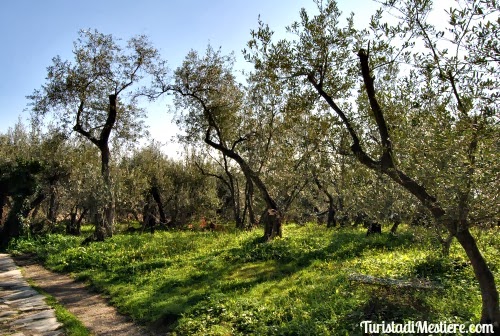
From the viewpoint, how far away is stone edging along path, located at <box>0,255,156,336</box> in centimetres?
857

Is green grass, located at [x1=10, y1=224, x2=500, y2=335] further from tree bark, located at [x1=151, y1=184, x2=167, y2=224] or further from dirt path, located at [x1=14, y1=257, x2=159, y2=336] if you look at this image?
tree bark, located at [x1=151, y1=184, x2=167, y2=224]

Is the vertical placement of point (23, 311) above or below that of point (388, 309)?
below

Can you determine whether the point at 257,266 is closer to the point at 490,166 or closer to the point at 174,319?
the point at 174,319

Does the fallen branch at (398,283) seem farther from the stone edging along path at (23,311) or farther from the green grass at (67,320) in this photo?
the stone edging along path at (23,311)

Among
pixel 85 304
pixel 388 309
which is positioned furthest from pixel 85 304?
pixel 388 309

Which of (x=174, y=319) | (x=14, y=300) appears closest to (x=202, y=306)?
(x=174, y=319)

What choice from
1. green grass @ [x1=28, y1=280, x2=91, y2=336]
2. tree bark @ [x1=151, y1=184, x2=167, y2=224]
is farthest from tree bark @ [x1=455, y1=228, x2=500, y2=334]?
tree bark @ [x1=151, y1=184, x2=167, y2=224]

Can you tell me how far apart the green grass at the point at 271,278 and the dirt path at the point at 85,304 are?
1.07ft

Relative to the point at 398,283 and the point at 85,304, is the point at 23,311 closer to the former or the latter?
the point at 85,304

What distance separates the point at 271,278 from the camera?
450 inches

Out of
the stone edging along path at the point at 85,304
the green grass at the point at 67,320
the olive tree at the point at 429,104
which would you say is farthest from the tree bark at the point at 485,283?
the green grass at the point at 67,320

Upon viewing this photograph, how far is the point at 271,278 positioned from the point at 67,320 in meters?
5.23

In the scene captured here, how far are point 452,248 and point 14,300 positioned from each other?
1296 centimetres

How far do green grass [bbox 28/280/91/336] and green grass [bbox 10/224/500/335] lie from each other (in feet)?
3.83
